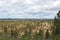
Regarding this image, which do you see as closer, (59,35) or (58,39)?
(58,39)

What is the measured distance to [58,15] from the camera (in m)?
44.1

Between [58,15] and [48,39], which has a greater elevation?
[58,15]

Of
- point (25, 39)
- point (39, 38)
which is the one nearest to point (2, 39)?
point (25, 39)

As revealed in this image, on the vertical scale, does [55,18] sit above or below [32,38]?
above

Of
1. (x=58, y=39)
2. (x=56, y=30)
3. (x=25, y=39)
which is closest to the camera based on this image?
(x=58, y=39)

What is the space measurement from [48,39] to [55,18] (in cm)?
346

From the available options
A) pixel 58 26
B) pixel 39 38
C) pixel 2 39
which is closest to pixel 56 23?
pixel 58 26

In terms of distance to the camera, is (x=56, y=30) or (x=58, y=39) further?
(x=56, y=30)

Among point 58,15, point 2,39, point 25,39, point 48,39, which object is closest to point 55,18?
point 58,15

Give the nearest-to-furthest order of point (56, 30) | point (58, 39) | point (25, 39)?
point (58, 39), point (25, 39), point (56, 30)

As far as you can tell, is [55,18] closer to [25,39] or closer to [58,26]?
[58,26]

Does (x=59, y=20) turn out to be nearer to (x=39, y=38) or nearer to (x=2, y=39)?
(x=39, y=38)

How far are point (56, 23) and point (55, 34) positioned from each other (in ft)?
7.48

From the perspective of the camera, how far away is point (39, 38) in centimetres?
4309
